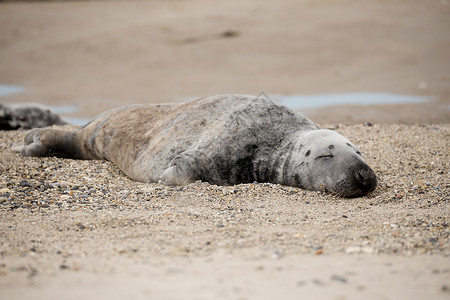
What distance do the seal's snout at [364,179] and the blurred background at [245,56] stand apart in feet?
16.5

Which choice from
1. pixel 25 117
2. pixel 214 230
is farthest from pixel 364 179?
pixel 25 117

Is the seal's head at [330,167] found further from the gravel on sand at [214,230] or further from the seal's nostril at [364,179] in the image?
the gravel on sand at [214,230]

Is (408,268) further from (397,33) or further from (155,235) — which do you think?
(397,33)

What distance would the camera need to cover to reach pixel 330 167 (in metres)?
5.21

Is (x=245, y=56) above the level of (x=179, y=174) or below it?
above

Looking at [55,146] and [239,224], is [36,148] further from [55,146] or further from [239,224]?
[239,224]

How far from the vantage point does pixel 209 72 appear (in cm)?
1591

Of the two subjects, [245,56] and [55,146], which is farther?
[245,56]

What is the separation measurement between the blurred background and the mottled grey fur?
2270 mm

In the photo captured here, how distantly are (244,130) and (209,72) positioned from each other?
10.5 m

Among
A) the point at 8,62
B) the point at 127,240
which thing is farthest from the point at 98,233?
the point at 8,62

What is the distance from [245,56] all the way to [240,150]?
12.0 metres

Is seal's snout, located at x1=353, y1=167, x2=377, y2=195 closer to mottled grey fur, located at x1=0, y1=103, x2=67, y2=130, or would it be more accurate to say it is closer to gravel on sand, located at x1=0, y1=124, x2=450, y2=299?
gravel on sand, located at x1=0, y1=124, x2=450, y2=299

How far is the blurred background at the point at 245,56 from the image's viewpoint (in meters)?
13.5
